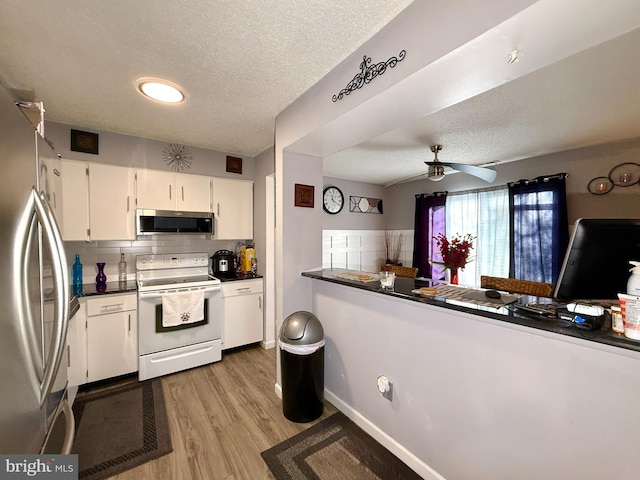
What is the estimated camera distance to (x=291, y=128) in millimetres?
2033

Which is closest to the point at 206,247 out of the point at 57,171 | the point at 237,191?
the point at 237,191

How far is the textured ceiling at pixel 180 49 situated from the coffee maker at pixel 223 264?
5.20ft

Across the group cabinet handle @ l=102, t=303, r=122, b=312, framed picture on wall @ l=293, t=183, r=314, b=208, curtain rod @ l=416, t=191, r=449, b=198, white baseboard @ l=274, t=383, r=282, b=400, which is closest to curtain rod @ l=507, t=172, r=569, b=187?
curtain rod @ l=416, t=191, r=449, b=198

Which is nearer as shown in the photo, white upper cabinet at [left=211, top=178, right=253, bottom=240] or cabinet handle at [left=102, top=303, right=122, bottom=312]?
cabinet handle at [left=102, top=303, right=122, bottom=312]

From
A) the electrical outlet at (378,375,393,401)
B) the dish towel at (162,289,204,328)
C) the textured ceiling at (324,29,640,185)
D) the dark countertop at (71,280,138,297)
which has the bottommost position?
the electrical outlet at (378,375,393,401)

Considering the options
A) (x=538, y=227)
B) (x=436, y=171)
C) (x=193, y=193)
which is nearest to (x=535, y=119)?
(x=436, y=171)

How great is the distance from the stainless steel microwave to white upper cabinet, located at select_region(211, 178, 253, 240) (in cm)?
14

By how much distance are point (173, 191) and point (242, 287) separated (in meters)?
1.31

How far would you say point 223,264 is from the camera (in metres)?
3.14

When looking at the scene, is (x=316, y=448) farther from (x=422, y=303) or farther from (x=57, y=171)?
(x=57, y=171)

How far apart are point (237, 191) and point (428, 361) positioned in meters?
2.74

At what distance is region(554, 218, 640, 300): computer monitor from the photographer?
103 cm

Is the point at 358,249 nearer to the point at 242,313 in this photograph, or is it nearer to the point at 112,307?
the point at 242,313

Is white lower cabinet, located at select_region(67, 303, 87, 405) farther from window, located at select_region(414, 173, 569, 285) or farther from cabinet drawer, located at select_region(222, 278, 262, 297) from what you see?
window, located at select_region(414, 173, 569, 285)
